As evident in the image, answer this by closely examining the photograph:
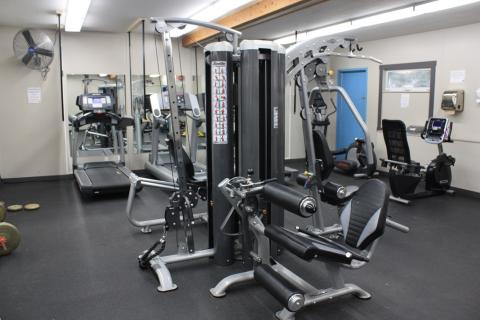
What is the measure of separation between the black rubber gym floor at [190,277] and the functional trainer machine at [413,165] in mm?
617

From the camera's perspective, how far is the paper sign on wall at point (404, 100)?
6750 millimetres

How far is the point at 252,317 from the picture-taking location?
2.67m

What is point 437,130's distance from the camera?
5.65 metres

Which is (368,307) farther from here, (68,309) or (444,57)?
(444,57)

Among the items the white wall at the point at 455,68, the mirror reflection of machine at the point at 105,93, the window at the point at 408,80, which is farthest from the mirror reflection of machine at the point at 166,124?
the white wall at the point at 455,68

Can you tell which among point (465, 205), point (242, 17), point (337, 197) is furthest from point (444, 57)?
point (337, 197)

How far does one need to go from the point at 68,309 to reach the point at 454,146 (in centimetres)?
554

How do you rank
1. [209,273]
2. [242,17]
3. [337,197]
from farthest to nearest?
[242,17], [337,197], [209,273]

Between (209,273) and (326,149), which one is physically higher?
(326,149)

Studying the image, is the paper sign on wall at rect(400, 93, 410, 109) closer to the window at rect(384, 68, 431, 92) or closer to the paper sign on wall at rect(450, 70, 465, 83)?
the window at rect(384, 68, 431, 92)

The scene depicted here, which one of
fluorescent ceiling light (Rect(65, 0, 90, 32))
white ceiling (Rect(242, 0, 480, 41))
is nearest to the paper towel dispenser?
white ceiling (Rect(242, 0, 480, 41))

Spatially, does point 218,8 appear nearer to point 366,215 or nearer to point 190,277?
point 190,277

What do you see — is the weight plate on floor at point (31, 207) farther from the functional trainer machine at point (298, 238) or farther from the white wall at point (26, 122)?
the functional trainer machine at point (298, 238)

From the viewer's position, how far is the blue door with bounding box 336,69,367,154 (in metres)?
7.70
